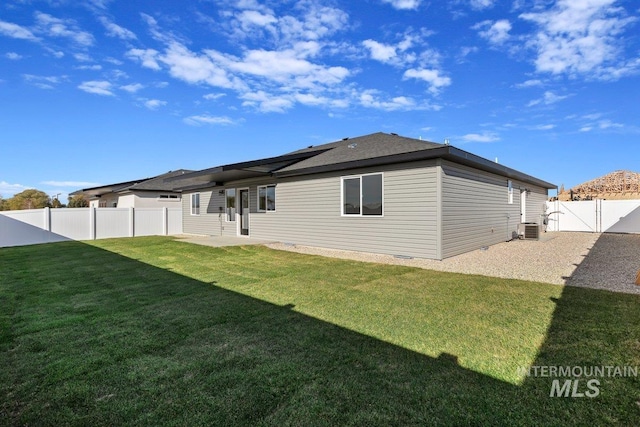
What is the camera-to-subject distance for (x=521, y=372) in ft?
7.87

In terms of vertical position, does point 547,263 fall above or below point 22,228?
below

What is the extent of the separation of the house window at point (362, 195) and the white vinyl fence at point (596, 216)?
13.0 metres

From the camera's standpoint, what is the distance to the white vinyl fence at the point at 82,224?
12898 millimetres

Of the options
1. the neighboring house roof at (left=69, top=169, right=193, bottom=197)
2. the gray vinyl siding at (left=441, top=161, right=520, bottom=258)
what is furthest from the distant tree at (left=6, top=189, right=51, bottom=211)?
the gray vinyl siding at (left=441, top=161, right=520, bottom=258)

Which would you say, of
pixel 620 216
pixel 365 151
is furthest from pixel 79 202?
pixel 620 216

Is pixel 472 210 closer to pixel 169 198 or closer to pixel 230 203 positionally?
pixel 230 203

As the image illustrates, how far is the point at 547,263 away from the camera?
283 inches

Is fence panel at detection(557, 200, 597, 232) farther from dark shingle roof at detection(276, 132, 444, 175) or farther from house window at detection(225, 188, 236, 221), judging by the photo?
house window at detection(225, 188, 236, 221)

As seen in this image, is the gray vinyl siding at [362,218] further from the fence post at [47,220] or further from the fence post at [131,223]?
the fence post at [47,220]


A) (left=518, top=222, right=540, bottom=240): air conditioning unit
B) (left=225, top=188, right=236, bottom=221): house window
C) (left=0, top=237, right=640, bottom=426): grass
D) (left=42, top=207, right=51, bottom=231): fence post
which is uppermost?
(left=225, top=188, right=236, bottom=221): house window

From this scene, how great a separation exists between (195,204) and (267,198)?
6.45m

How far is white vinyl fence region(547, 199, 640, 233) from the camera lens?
15312 mm

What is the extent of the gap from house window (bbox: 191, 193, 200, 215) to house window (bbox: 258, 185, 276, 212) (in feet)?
18.1

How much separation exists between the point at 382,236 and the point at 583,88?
11.2 meters
